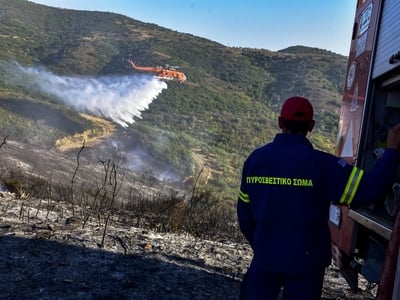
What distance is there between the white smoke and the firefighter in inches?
1255

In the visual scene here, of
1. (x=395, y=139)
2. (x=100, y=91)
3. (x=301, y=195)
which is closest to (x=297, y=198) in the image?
(x=301, y=195)

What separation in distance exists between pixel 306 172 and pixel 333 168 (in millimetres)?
153

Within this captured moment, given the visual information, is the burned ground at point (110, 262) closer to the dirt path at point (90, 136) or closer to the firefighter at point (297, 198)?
the firefighter at point (297, 198)

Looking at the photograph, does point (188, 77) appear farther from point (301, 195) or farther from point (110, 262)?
point (301, 195)

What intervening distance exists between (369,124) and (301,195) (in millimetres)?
1580

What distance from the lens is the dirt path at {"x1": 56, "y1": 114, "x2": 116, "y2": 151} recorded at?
2817 centimetres

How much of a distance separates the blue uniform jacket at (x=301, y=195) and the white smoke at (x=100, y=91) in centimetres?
3191

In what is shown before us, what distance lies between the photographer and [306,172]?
3213mm

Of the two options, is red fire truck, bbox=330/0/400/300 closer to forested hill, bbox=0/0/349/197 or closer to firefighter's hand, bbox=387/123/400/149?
firefighter's hand, bbox=387/123/400/149

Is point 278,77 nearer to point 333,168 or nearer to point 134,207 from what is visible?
point 134,207

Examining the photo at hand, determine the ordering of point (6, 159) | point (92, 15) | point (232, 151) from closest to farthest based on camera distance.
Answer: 1. point (6, 159)
2. point (232, 151)
3. point (92, 15)

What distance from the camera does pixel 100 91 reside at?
42.1 meters

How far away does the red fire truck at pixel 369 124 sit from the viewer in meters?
3.86

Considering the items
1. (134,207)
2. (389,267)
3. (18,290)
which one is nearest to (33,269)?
(18,290)
